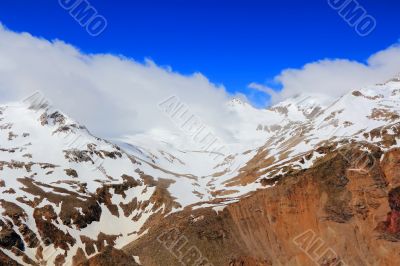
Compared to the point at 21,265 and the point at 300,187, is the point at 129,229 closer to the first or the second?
the point at 21,265

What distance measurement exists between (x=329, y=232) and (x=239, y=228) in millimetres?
29722

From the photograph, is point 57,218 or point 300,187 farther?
point 57,218

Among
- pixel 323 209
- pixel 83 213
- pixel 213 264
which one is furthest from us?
pixel 83 213

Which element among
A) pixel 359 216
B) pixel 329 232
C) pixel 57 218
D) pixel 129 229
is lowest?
pixel 57 218

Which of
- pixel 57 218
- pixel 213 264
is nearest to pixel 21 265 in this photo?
pixel 57 218

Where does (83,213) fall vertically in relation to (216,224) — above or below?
below

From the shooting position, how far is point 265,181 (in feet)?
648

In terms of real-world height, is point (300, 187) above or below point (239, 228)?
above

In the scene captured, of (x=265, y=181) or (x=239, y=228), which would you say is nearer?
(x=239, y=228)

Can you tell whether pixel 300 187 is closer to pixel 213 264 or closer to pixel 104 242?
pixel 213 264

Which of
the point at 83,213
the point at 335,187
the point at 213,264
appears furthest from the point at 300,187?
the point at 83,213

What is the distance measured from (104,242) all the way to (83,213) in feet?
64.3

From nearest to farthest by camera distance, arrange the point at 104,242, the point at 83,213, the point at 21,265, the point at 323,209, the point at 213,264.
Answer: the point at 213,264 → the point at 21,265 → the point at 323,209 → the point at 104,242 → the point at 83,213

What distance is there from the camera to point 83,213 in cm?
19525
